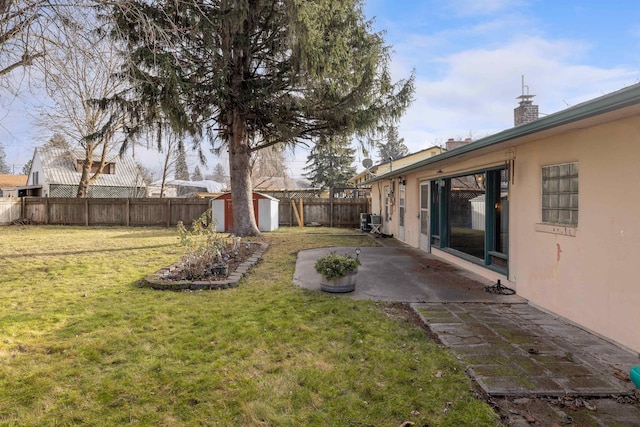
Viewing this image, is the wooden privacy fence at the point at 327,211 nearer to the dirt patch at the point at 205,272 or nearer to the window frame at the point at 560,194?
the dirt patch at the point at 205,272

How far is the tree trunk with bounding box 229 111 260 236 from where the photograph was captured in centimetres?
1074

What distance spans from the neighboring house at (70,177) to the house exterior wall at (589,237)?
21.8m

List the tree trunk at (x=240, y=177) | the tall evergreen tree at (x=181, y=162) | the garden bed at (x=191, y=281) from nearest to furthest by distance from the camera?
the garden bed at (x=191, y=281) → the tree trunk at (x=240, y=177) → the tall evergreen tree at (x=181, y=162)

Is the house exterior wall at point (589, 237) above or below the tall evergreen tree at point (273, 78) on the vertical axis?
below

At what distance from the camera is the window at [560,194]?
151 inches

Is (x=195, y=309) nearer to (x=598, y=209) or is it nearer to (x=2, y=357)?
(x=2, y=357)

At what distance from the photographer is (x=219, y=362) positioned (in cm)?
288

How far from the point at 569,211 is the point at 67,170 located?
89.8 ft

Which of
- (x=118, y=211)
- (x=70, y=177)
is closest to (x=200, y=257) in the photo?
(x=118, y=211)

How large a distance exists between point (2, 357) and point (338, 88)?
8.46 metres

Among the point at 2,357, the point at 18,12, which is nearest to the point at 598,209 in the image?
the point at 2,357

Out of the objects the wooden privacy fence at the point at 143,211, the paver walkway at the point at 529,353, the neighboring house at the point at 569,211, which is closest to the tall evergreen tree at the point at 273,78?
the neighboring house at the point at 569,211

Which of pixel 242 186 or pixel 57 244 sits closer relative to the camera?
pixel 57 244

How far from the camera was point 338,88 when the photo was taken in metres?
9.35
